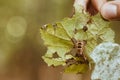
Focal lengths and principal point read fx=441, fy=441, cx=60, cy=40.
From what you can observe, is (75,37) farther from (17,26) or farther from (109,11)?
(17,26)

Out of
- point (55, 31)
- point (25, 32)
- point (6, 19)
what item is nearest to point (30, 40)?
point (25, 32)

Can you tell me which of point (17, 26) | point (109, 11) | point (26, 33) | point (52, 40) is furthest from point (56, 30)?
point (26, 33)

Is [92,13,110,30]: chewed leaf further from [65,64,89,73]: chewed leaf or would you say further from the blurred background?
the blurred background

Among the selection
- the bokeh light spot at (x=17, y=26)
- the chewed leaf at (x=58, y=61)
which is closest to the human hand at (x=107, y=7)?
the chewed leaf at (x=58, y=61)

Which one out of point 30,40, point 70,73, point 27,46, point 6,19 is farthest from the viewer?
point 27,46

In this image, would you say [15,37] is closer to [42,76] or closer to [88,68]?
[42,76]

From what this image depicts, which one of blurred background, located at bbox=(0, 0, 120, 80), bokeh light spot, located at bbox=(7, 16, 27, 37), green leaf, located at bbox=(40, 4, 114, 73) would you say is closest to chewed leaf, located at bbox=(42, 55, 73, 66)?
green leaf, located at bbox=(40, 4, 114, 73)
